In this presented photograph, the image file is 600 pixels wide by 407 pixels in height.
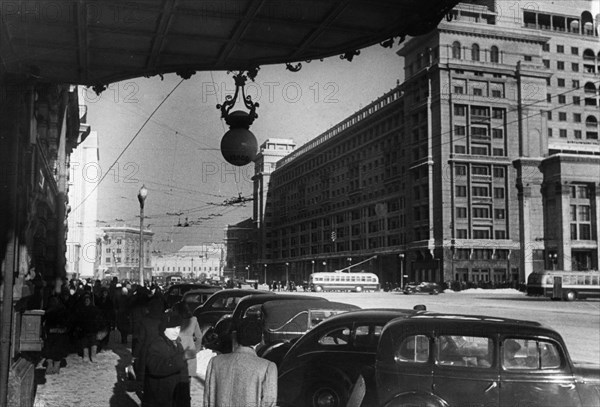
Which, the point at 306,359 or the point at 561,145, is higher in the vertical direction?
the point at 561,145

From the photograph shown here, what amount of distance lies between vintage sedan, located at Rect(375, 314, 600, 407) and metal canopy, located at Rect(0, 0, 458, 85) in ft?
9.92

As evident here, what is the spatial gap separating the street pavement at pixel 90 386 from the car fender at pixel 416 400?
268 cm

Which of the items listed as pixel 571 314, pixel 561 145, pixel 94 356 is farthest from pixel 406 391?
pixel 561 145

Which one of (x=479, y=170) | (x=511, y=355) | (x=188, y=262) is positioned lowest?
(x=511, y=355)

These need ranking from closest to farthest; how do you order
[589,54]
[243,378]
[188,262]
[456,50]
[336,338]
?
[243,378] < [336,338] < [456,50] < [589,54] < [188,262]

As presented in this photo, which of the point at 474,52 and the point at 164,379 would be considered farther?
the point at 474,52

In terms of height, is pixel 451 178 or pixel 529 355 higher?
pixel 451 178

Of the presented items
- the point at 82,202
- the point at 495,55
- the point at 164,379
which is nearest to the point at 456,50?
the point at 495,55

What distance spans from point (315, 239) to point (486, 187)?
2314 centimetres

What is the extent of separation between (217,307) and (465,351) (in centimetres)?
1159

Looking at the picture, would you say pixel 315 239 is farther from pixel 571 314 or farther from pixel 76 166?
pixel 571 314

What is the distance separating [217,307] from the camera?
681 inches

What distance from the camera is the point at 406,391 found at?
632cm

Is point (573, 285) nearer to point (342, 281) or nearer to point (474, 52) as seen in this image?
point (342, 281)
